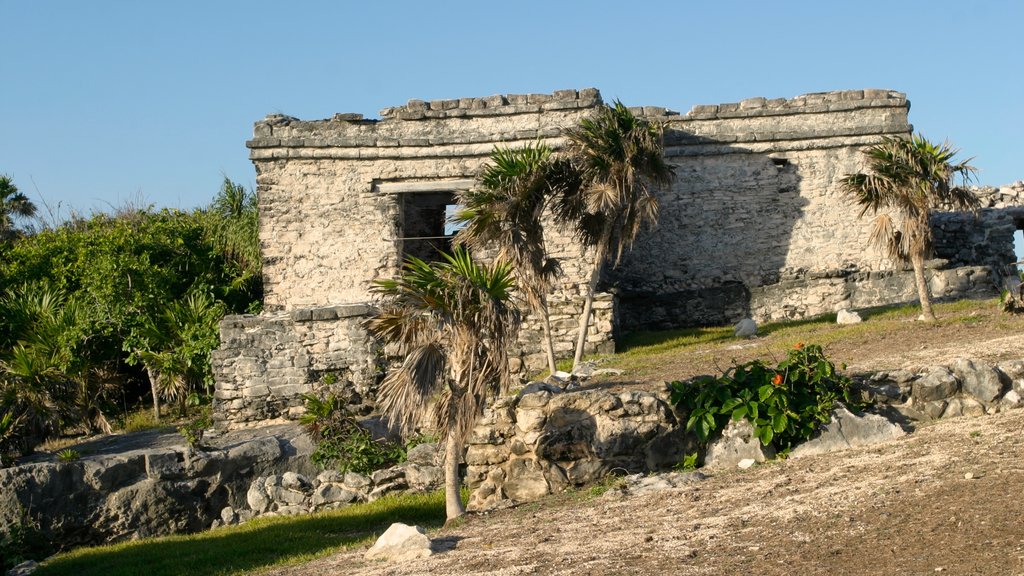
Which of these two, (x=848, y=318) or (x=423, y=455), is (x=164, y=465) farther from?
(x=848, y=318)

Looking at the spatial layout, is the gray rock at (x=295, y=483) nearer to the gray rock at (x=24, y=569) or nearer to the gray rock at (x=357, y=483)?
the gray rock at (x=357, y=483)

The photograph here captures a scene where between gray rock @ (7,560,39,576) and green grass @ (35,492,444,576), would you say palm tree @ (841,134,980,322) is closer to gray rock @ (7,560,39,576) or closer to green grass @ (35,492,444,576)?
green grass @ (35,492,444,576)

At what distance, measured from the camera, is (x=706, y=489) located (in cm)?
823

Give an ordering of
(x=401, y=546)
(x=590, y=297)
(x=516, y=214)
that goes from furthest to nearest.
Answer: (x=590, y=297) < (x=516, y=214) < (x=401, y=546)

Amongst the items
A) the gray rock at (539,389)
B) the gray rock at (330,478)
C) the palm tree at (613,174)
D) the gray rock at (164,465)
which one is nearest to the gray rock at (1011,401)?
the gray rock at (539,389)

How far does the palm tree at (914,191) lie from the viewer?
13.7 meters

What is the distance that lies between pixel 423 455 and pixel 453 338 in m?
2.95

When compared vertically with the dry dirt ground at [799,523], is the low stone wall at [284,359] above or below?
above

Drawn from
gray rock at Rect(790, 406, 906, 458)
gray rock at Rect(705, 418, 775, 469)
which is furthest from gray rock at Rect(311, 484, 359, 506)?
gray rock at Rect(790, 406, 906, 458)

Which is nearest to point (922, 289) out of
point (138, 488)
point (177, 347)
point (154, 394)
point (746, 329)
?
point (746, 329)

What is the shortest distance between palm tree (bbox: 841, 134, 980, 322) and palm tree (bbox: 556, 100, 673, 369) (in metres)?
2.59

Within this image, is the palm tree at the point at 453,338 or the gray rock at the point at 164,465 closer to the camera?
the palm tree at the point at 453,338

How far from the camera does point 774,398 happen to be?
9.24m

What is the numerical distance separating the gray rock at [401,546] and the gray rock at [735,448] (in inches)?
106
